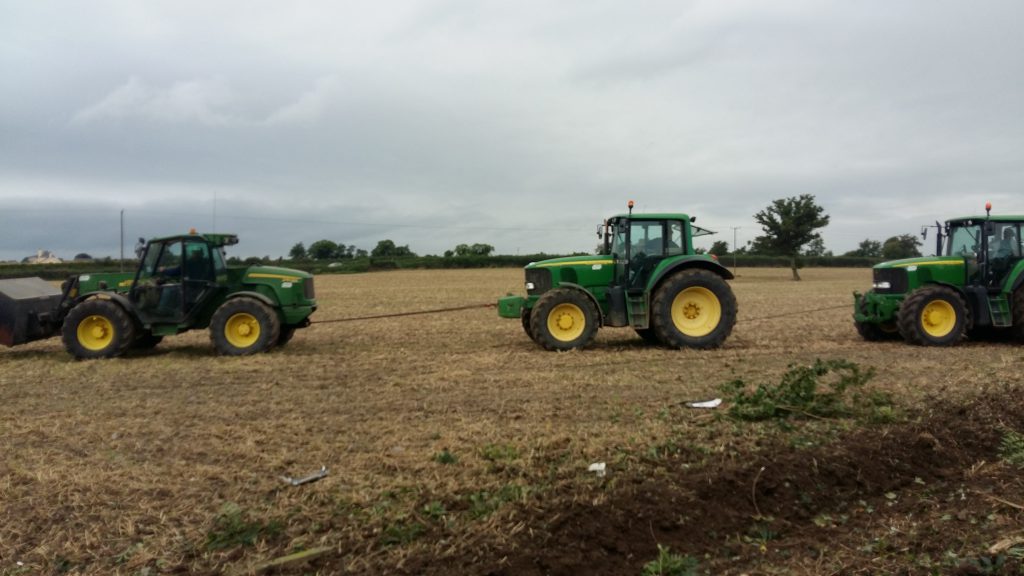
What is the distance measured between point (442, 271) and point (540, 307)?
39149mm

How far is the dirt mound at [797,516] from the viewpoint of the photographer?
143 inches

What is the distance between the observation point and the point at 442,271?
49688 millimetres

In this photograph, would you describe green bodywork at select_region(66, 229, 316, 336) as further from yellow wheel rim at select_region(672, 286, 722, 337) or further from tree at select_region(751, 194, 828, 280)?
tree at select_region(751, 194, 828, 280)

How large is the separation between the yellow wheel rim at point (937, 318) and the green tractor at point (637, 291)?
3.06m

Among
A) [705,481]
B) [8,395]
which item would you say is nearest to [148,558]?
[705,481]

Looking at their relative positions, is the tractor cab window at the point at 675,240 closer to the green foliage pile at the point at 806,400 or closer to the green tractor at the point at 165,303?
the green foliage pile at the point at 806,400

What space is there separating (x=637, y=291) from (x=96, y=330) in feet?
26.9

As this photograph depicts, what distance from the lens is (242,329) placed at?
36.4 feet

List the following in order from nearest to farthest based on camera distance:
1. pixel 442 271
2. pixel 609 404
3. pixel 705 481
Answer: pixel 705 481, pixel 609 404, pixel 442 271

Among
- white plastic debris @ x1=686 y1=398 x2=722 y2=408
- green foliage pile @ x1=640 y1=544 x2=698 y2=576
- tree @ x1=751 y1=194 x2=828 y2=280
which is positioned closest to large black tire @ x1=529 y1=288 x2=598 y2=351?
white plastic debris @ x1=686 y1=398 x2=722 y2=408

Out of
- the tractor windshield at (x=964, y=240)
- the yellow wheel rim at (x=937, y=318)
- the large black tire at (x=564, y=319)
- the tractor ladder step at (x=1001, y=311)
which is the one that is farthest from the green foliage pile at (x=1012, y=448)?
the tractor windshield at (x=964, y=240)

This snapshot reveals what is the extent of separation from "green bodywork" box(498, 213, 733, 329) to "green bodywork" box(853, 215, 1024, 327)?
270 cm

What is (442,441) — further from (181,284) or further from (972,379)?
(181,284)

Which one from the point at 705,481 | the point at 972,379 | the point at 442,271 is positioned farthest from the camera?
the point at 442,271
